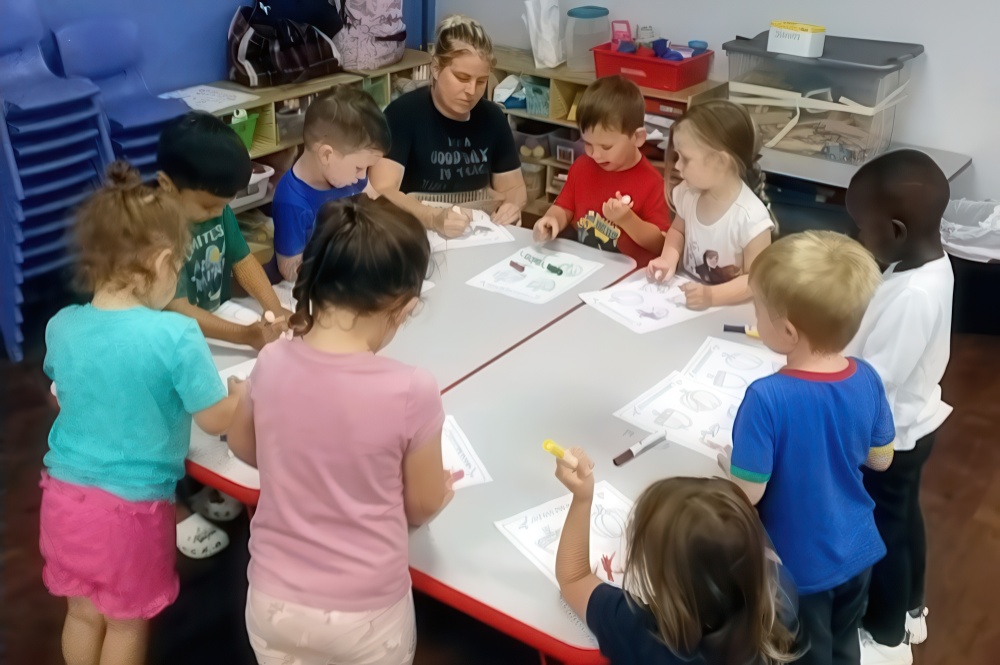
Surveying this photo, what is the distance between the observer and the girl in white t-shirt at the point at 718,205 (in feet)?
6.55

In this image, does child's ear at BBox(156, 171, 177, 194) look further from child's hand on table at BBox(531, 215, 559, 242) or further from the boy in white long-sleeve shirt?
the boy in white long-sleeve shirt

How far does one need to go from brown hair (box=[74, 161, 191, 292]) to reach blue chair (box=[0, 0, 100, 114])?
65.3 inches

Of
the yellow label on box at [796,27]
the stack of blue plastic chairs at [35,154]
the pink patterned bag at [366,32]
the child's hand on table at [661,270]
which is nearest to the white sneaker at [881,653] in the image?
the child's hand on table at [661,270]

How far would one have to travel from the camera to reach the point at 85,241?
1.37m

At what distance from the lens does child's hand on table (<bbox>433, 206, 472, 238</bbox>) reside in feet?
7.69

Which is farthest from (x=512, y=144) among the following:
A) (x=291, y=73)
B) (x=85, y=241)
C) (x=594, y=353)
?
(x=85, y=241)

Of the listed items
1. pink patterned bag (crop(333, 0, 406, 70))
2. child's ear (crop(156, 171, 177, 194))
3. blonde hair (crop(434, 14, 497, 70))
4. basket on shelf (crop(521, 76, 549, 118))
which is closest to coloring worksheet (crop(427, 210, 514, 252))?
blonde hair (crop(434, 14, 497, 70))

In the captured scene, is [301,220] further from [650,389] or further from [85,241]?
[650,389]

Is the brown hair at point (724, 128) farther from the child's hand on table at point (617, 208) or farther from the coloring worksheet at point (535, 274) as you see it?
the coloring worksheet at point (535, 274)

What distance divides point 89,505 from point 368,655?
0.56 meters

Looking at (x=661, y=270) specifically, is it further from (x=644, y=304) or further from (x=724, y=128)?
(x=724, y=128)

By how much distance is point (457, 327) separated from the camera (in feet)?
6.28

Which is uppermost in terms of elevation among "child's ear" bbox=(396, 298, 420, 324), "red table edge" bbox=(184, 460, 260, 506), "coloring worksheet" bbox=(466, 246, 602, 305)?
"child's ear" bbox=(396, 298, 420, 324)

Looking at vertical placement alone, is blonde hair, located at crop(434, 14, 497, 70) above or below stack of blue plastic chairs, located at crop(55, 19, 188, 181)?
above
